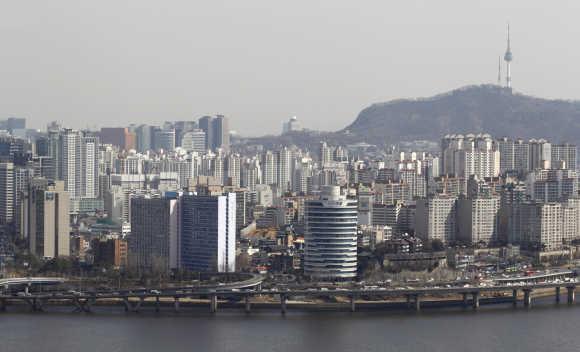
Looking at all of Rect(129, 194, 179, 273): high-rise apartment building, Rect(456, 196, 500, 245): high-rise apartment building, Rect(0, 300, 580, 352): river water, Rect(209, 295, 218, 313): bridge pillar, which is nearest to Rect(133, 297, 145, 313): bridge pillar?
Rect(0, 300, 580, 352): river water

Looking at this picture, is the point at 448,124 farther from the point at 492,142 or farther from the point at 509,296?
the point at 509,296

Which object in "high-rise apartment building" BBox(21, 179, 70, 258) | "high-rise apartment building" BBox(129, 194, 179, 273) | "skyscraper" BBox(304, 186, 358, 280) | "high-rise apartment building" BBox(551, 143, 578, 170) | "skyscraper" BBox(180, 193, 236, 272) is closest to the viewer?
"skyscraper" BBox(304, 186, 358, 280)

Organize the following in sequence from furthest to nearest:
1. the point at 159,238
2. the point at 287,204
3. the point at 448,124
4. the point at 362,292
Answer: the point at 448,124 < the point at 287,204 < the point at 159,238 < the point at 362,292

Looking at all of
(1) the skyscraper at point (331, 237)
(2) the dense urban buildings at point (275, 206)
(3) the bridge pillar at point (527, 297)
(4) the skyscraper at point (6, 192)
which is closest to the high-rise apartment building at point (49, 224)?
(2) the dense urban buildings at point (275, 206)

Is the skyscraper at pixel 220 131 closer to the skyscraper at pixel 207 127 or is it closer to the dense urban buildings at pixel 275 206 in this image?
the skyscraper at pixel 207 127

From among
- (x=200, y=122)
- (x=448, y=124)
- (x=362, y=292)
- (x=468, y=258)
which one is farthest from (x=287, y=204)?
(x=448, y=124)

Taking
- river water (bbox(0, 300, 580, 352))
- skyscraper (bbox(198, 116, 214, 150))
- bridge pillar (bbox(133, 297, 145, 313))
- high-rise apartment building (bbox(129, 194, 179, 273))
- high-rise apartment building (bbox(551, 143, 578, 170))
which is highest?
skyscraper (bbox(198, 116, 214, 150))

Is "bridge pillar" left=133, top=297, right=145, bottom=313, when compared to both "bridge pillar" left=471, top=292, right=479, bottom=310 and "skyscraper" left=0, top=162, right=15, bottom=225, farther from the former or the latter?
"skyscraper" left=0, top=162, right=15, bottom=225

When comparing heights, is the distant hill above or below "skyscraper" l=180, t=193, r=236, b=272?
above
